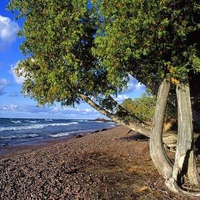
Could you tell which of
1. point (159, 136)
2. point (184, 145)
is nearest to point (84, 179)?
point (159, 136)

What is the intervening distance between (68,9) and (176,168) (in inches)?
273

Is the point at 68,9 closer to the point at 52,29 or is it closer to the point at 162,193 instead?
the point at 52,29

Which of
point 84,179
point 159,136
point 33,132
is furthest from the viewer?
point 33,132

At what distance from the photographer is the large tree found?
864cm

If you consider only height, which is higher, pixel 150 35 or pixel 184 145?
pixel 150 35

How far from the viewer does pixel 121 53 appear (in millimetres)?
8844

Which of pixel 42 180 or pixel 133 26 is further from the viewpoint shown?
pixel 42 180

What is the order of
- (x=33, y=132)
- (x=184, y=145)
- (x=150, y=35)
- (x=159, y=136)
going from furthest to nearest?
(x=33, y=132), (x=159, y=136), (x=184, y=145), (x=150, y=35)

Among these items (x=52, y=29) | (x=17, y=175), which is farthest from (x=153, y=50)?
(x=17, y=175)

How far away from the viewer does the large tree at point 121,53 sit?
28.3ft

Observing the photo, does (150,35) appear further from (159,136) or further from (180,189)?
(180,189)

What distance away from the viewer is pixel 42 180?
35.9ft

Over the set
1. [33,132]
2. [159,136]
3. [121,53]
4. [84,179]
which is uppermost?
[121,53]

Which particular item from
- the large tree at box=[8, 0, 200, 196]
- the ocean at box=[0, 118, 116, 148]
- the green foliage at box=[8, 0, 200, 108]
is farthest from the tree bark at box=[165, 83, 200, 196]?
the ocean at box=[0, 118, 116, 148]
